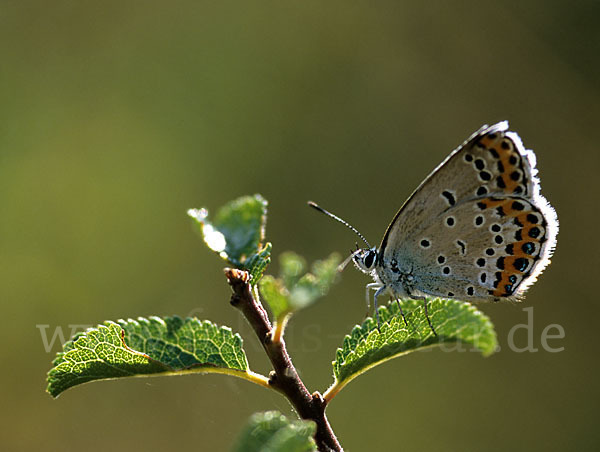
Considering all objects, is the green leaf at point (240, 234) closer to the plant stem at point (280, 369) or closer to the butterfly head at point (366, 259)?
the plant stem at point (280, 369)

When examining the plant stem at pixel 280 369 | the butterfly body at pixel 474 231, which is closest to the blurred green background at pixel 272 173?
the butterfly body at pixel 474 231

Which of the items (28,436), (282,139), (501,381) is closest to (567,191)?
(501,381)

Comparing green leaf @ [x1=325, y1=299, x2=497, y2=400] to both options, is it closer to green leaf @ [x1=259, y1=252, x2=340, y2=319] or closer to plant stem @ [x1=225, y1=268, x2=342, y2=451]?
plant stem @ [x1=225, y1=268, x2=342, y2=451]

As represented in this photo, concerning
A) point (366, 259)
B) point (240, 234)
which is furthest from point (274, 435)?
point (366, 259)

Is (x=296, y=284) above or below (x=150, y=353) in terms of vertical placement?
below

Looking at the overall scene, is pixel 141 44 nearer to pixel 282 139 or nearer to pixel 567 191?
pixel 282 139

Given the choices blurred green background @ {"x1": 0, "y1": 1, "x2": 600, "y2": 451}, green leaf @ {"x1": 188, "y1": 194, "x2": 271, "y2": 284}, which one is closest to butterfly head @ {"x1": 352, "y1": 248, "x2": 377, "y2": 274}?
green leaf @ {"x1": 188, "y1": 194, "x2": 271, "y2": 284}

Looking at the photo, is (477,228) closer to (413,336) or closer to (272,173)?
(413,336)
